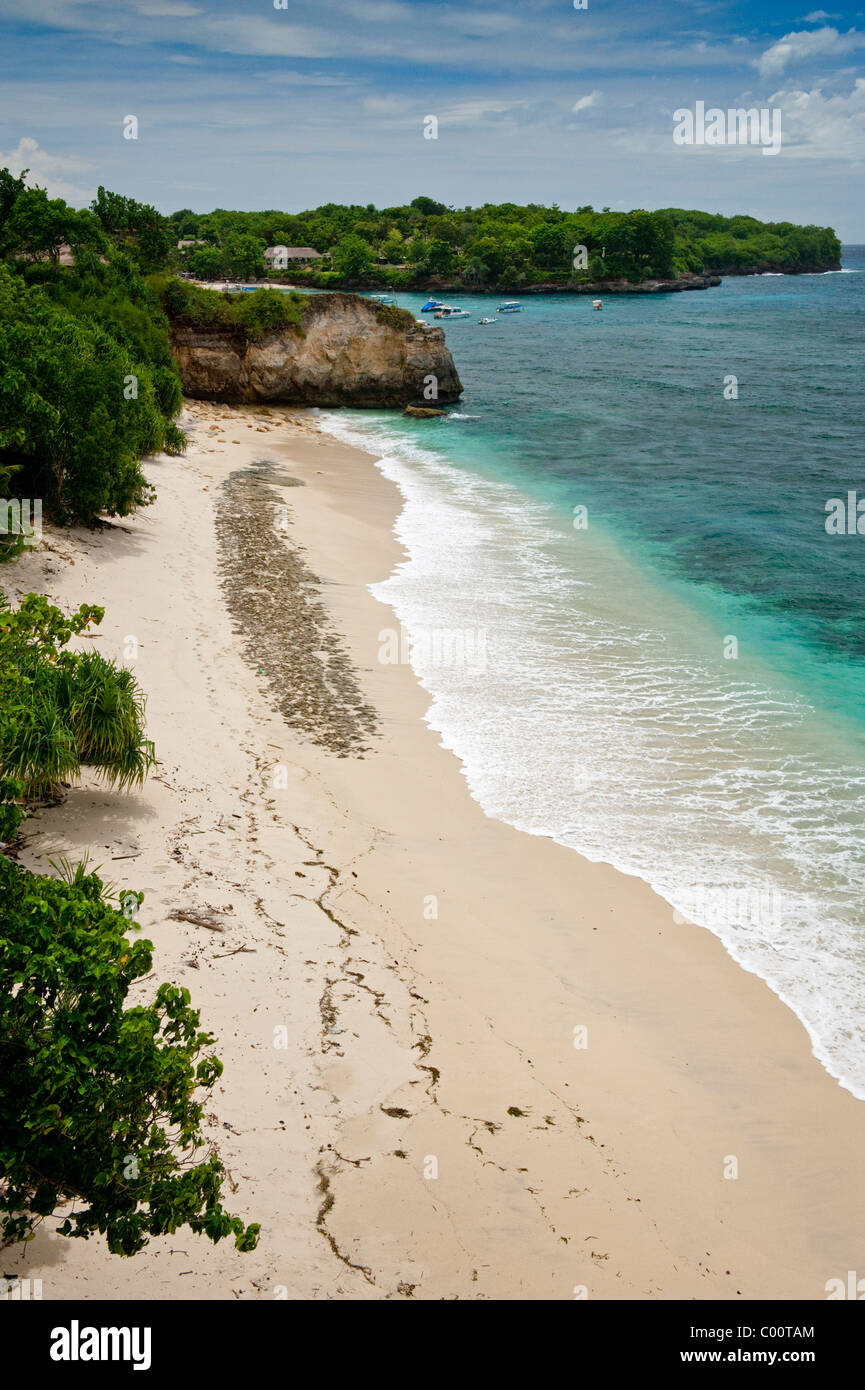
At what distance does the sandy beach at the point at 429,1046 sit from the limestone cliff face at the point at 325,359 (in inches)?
1453

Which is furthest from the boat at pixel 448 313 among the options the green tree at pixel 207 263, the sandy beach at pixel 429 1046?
the sandy beach at pixel 429 1046

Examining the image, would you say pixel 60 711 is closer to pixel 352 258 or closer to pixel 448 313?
pixel 448 313

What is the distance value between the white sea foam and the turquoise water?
43 mm

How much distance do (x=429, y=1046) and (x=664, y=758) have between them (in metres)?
8.14

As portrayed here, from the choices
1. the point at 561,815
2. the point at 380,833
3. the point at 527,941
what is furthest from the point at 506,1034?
the point at 561,815

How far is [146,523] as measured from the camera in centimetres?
2500

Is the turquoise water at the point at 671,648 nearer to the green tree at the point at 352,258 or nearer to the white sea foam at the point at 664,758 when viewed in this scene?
the white sea foam at the point at 664,758

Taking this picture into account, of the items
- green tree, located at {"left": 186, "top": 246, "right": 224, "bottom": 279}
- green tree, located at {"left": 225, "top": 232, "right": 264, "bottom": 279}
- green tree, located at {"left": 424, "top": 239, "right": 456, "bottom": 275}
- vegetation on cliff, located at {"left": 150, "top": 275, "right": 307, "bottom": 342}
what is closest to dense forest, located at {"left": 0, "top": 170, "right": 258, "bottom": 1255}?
vegetation on cliff, located at {"left": 150, "top": 275, "right": 307, "bottom": 342}

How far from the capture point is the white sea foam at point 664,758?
12125 millimetres

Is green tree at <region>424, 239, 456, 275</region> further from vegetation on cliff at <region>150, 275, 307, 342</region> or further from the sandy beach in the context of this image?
the sandy beach

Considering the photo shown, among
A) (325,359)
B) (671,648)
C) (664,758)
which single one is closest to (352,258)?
(325,359)

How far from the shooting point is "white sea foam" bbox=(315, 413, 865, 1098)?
12125 millimetres

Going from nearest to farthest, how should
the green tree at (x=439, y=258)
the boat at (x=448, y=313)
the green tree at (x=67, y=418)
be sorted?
the green tree at (x=67, y=418)
the boat at (x=448, y=313)
the green tree at (x=439, y=258)
